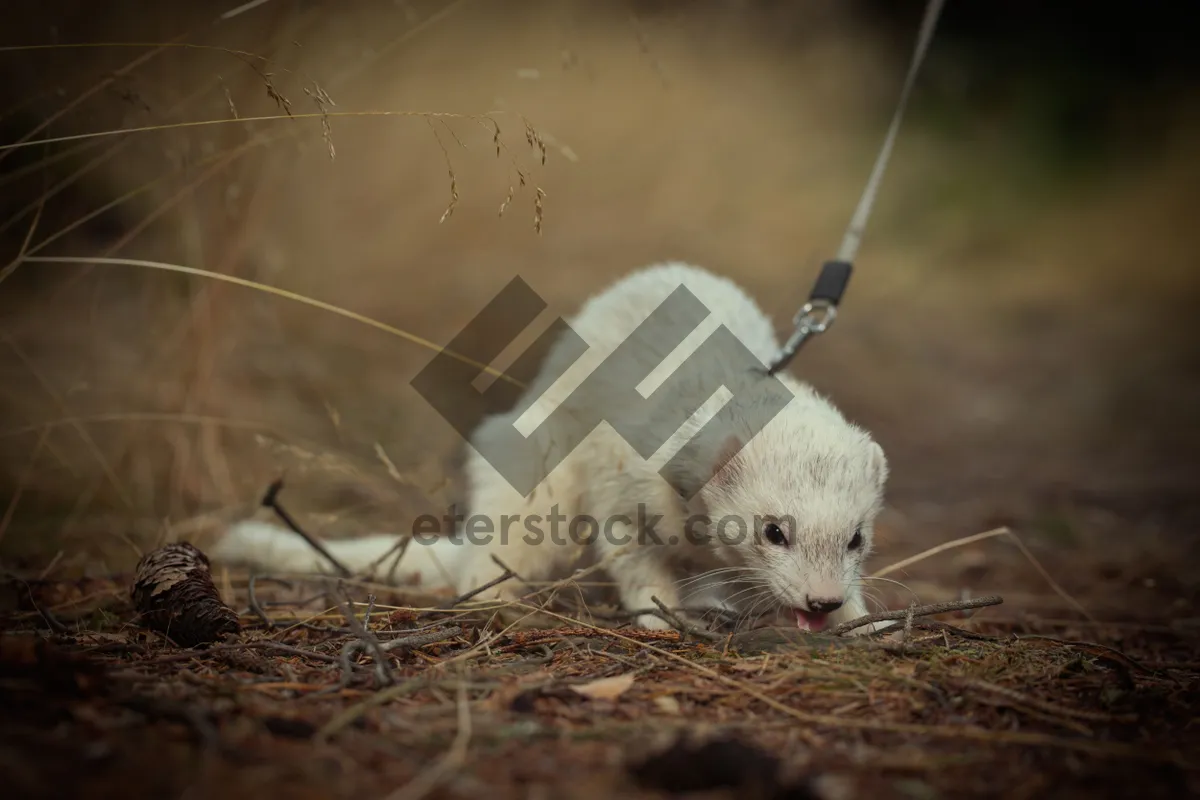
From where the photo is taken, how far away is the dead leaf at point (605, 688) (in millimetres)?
1934

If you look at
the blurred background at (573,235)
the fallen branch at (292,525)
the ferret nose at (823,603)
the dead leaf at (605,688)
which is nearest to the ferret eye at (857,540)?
the ferret nose at (823,603)

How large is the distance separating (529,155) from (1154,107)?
280 inches

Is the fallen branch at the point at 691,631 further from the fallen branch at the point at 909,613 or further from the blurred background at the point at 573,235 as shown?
the blurred background at the point at 573,235

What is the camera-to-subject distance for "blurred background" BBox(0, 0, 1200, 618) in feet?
12.1

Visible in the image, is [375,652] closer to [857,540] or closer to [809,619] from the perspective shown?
[809,619]

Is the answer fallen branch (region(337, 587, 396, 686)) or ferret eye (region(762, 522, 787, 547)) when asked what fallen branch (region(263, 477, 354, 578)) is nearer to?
fallen branch (region(337, 587, 396, 686))

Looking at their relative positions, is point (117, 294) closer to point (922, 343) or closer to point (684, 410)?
point (684, 410)

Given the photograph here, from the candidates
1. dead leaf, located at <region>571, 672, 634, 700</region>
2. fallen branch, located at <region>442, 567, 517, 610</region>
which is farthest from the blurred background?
dead leaf, located at <region>571, 672, 634, 700</region>

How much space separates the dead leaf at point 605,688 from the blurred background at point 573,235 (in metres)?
1.33

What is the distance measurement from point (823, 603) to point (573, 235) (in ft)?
20.5

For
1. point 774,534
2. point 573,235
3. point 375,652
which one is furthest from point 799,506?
point 573,235

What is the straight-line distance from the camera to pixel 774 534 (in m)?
2.88

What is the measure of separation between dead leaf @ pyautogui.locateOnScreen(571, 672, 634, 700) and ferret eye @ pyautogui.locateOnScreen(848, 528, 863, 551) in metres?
1.17

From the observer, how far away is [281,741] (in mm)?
1571
